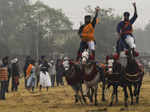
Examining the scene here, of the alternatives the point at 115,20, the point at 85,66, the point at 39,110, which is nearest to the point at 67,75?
the point at 85,66

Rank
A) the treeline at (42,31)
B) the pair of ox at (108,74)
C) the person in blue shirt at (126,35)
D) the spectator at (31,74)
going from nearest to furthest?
1. the pair of ox at (108,74)
2. the person in blue shirt at (126,35)
3. the spectator at (31,74)
4. the treeline at (42,31)

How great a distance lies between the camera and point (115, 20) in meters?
81.6

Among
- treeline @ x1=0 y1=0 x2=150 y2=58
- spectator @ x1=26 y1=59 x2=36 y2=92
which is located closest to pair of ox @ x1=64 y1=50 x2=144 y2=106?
spectator @ x1=26 y1=59 x2=36 y2=92

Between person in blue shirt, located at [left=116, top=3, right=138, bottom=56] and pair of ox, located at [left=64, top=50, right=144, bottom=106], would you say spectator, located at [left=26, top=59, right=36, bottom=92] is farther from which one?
person in blue shirt, located at [left=116, top=3, right=138, bottom=56]

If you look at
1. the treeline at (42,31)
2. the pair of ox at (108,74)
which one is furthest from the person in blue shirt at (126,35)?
the treeline at (42,31)

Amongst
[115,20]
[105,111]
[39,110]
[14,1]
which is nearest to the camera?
[105,111]

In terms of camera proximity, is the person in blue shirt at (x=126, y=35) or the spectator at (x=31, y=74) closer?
the person in blue shirt at (x=126, y=35)

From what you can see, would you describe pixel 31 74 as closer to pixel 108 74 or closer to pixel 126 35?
pixel 108 74

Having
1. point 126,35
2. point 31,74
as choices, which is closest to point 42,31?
point 31,74

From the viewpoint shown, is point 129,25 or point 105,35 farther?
point 105,35

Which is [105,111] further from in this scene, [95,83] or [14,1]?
[14,1]

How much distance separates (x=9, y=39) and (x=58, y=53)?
17253mm

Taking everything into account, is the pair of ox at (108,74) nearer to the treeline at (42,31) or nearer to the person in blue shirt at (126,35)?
the person in blue shirt at (126,35)

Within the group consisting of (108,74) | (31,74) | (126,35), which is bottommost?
(31,74)
